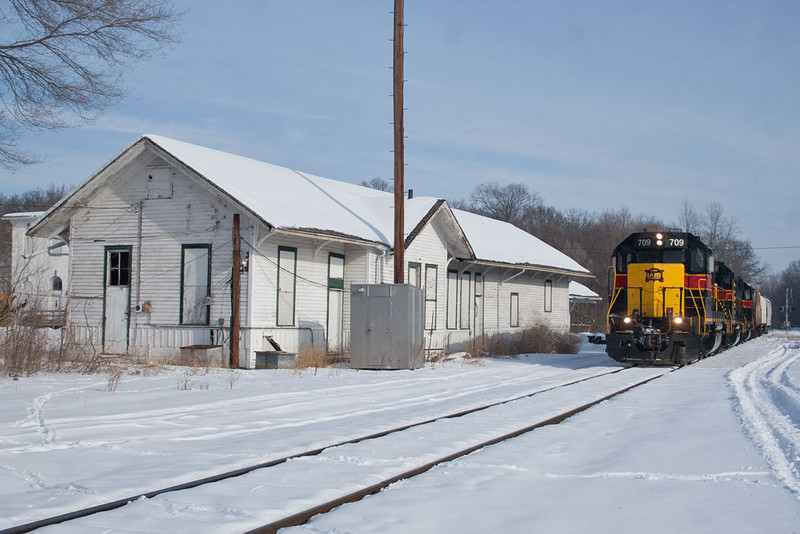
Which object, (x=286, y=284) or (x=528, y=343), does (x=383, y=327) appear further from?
(x=528, y=343)

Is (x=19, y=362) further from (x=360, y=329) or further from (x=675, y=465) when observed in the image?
(x=675, y=465)

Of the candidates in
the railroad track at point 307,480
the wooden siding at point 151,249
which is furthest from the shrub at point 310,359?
the railroad track at point 307,480

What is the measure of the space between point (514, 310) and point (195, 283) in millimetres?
17058

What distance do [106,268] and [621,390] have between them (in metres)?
14.9

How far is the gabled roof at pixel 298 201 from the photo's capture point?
67.9 ft

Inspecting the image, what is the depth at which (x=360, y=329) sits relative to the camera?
68.8ft

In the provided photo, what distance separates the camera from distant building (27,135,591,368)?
2070 cm

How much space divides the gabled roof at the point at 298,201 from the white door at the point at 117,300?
2.10m

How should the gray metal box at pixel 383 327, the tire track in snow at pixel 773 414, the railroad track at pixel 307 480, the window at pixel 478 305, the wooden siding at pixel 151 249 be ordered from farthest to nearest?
the window at pixel 478 305
the wooden siding at pixel 151 249
the gray metal box at pixel 383 327
the tire track in snow at pixel 773 414
the railroad track at pixel 307 480

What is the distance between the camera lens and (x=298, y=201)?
76.4ft

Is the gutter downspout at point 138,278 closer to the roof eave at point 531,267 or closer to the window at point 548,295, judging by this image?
the roof eave at point 531,267

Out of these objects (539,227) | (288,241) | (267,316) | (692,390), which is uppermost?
(539,227)

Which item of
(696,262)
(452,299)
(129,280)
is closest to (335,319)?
(129,280)

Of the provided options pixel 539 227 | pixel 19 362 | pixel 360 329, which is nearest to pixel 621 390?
pixel 360 329
